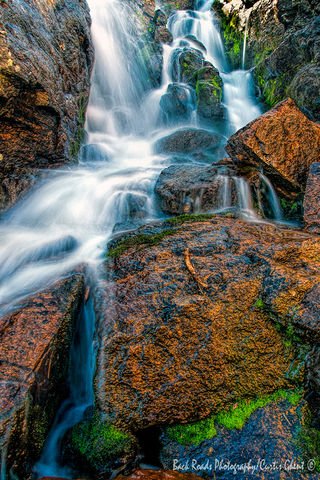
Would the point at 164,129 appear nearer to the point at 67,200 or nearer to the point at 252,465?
the point at 67,200

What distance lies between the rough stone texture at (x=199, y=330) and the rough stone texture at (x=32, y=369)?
53 cm

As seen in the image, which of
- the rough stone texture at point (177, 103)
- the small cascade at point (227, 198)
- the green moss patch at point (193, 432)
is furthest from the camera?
the rough stone texture at point (177, 103)

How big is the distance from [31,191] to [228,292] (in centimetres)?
592

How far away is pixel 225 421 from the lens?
2117 millimetres

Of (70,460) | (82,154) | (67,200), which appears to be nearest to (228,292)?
(70,460)

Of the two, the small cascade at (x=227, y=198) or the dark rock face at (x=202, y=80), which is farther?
the dark rock face at (x=202, y=80)

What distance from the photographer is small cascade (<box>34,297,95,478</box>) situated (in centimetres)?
208

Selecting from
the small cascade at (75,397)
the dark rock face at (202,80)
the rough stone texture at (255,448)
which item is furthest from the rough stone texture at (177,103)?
the rough stone texture at (255,448)

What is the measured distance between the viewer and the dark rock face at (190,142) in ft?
36.6

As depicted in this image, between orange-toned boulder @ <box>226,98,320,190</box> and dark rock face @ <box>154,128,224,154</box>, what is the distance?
5.54 m

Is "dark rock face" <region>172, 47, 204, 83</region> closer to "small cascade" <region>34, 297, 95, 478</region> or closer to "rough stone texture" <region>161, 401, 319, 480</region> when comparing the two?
"small cascade" <region>34, 297, 95, 478</region>

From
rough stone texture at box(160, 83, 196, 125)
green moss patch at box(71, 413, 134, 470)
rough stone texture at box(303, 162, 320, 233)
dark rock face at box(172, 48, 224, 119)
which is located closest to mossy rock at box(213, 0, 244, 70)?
dark rock face at box(172, 48, 224, 119)

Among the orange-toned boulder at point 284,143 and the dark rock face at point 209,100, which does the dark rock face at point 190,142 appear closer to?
the dark rock face at point 209,100

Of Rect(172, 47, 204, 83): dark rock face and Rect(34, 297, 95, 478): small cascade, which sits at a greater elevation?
Rect(172, 47, 204, 83): dark rock face
